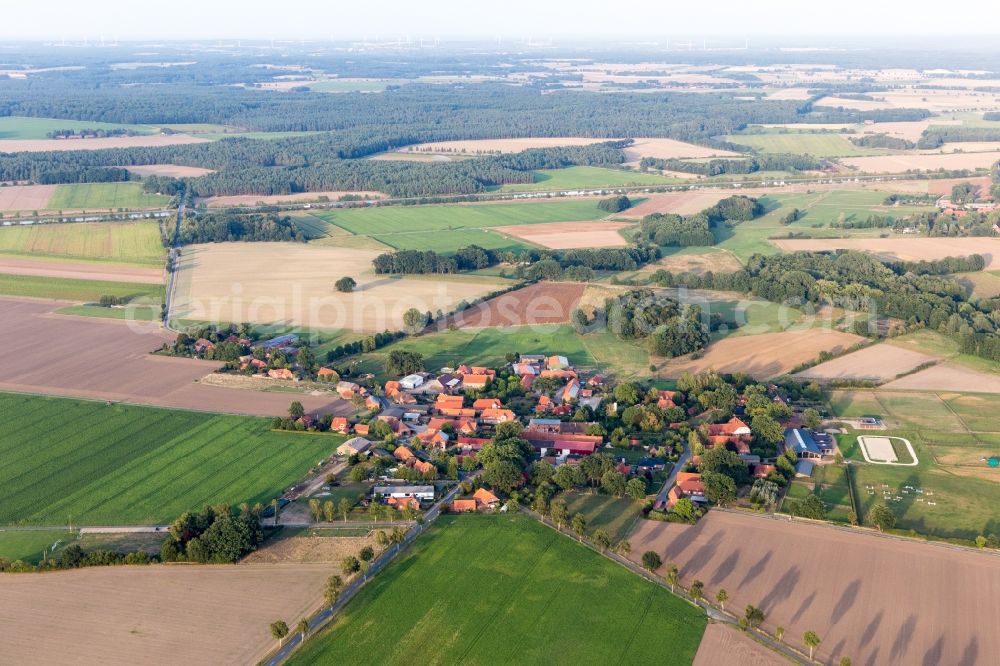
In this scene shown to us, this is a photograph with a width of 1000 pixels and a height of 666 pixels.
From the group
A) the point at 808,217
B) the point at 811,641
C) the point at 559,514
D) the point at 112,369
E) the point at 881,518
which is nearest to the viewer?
the point at 811,641

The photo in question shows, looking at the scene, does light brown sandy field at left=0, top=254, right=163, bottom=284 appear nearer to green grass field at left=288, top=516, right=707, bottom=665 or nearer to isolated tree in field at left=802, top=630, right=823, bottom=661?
green grass field at left=288, top=516, right=707, bottom=665

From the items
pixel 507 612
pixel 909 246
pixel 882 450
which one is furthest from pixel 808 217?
pixel 507 612

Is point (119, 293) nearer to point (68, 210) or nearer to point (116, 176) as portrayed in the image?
point (68, 210)

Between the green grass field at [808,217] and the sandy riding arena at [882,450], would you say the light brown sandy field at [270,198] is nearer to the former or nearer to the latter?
the green grass field at [808,217]

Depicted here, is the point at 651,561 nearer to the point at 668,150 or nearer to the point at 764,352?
the point at 764,352

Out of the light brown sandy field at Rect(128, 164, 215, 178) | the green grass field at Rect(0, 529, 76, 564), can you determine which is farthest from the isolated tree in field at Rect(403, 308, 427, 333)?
the light brown sandy field at Rect(128, 164, 215, 178)

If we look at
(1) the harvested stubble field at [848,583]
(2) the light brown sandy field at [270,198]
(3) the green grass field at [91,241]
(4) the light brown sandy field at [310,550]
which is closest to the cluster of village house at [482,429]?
(1) the harvested stubble field at [848,583]
